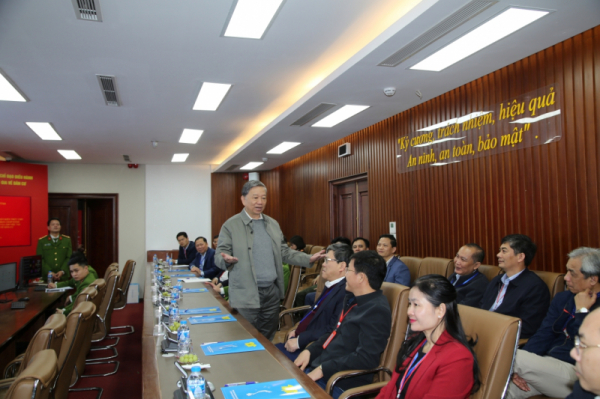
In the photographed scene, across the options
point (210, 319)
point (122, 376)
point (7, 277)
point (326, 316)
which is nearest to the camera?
point (210, 319)

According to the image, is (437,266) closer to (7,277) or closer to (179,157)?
(7,277)

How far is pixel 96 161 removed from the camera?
9609 millimetres

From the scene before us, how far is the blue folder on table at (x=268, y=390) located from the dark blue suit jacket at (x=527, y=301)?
6.89 ft

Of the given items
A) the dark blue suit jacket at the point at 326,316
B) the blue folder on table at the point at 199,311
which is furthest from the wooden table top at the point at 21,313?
the dark blue suit jacket at the point at 326,316

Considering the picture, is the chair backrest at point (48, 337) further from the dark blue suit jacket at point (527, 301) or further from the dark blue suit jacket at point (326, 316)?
the dark blue suit jacket at point (527, 301)

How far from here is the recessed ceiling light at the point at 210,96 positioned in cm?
457

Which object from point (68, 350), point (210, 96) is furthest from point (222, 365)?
point (210, 96)

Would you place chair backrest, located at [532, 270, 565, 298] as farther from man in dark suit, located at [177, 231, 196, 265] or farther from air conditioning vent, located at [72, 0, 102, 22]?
man in dark suit, located at [177, 231, 196, 265]

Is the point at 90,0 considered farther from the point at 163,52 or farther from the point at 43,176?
the point at 43,176

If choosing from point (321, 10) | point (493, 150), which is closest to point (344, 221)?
point (493, 150)

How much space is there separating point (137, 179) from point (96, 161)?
102cm

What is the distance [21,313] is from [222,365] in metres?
3.12

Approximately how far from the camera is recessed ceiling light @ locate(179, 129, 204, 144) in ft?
22.1

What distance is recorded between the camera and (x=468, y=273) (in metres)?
3.92
